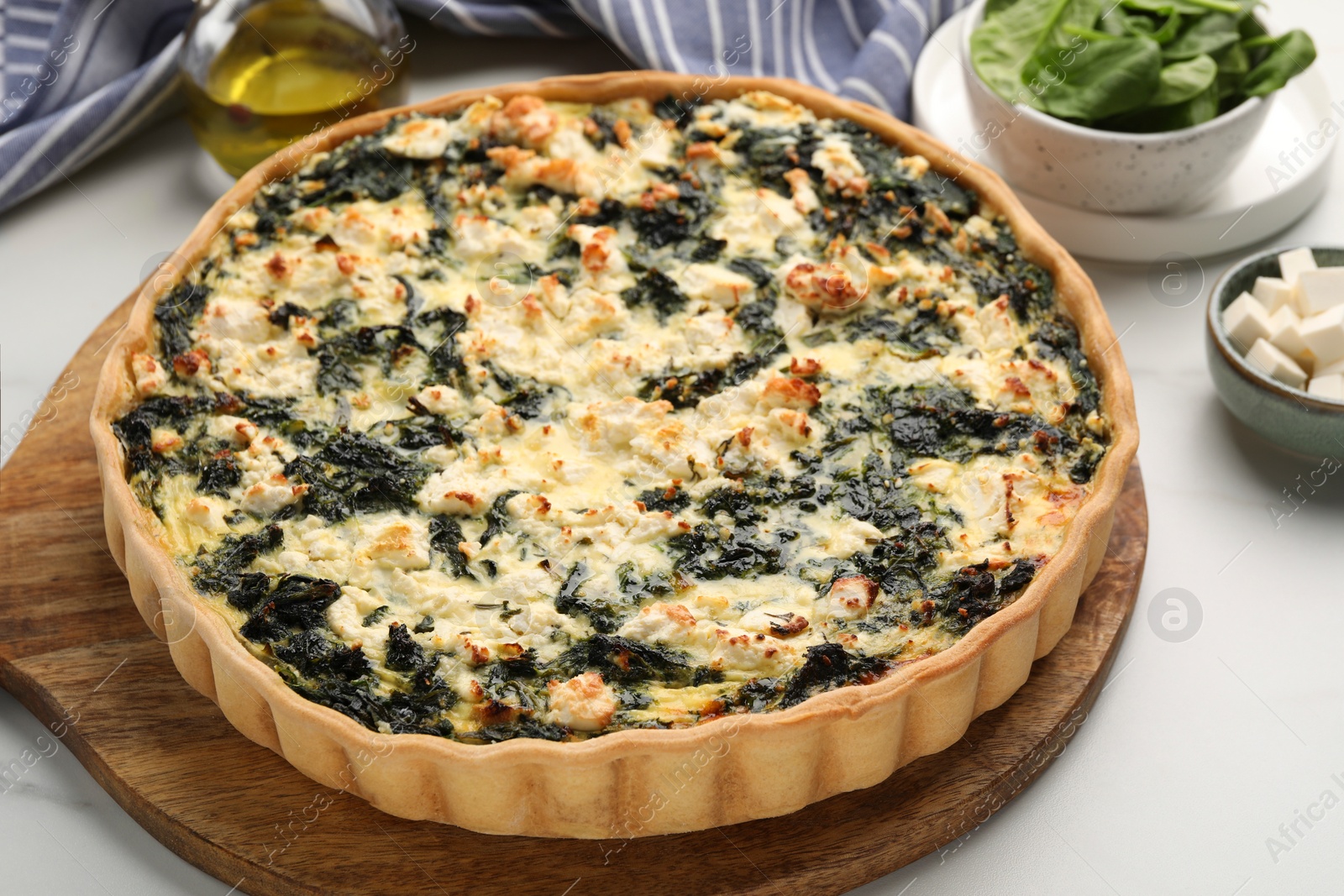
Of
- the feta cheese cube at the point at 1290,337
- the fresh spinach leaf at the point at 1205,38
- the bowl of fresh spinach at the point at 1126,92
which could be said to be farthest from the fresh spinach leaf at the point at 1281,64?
the feta cheese cube at the point at 1290,337

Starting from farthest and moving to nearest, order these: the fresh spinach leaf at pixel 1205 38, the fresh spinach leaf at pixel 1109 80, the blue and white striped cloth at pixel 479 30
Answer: the blue and white striped cloth at pixel 479 30
the fresh spinach leaf at pixel 1205 38
the fresh spinach leaf at pixel 1109 80

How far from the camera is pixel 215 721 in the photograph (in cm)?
321

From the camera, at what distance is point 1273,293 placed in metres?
3.85

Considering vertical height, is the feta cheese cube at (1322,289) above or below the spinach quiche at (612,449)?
below

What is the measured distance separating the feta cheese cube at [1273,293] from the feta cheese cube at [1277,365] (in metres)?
0.16

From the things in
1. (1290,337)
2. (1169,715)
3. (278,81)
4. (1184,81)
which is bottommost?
(1169,715)

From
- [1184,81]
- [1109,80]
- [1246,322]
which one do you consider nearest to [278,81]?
[1109,80]

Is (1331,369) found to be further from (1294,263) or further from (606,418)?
(606,418)

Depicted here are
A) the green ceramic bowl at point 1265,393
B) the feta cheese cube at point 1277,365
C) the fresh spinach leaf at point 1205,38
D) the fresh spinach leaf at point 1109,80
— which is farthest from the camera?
the fresh spinach leaf at point 1205,38

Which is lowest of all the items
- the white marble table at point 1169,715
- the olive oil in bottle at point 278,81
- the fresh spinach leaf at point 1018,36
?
the white marble table at point 1169,715

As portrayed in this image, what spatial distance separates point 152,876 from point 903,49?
3.60 meters

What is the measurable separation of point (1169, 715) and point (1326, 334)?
116 centimetres

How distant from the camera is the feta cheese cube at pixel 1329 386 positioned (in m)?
3.67

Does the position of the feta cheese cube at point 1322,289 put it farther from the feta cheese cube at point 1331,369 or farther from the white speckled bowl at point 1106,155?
the white speckled bowl at point 1106,155
